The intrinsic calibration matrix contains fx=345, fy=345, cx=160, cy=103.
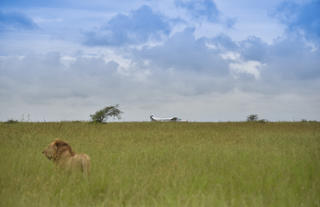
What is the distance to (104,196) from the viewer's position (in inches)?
252

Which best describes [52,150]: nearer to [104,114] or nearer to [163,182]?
[163,182]

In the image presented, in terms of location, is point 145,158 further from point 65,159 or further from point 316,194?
point 316,194

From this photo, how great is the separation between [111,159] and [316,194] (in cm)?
580

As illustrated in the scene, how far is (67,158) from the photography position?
720cm

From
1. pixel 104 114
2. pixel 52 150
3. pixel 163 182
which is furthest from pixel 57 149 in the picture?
pixel 104 114

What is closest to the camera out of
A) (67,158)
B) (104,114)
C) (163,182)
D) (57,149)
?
(163,182)

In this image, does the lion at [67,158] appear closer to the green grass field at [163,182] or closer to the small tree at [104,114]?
the green grass field at [163,182]

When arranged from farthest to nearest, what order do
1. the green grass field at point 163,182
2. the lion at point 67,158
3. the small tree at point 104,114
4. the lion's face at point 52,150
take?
the small tree at point 104,114 < the lion's face at point 52,150 < the lion at point 67,158 < the green grass field at point 163,182

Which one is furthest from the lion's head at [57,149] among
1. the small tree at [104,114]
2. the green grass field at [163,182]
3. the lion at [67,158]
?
the small tree at [104,114]

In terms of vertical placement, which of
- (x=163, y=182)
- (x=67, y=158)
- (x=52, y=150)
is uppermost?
(x=52, y=150)

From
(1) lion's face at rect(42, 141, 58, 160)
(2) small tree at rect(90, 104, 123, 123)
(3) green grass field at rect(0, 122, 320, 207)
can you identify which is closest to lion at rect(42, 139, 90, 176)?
(1) lion's face at rect(42, 141, 58, 160)

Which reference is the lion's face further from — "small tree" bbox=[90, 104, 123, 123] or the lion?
"small tree" bbox=[90, 104, 123, 123]

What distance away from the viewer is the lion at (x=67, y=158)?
707cm

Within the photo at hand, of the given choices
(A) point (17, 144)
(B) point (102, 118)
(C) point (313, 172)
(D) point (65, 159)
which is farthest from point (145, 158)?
(B) point (102, 118)
